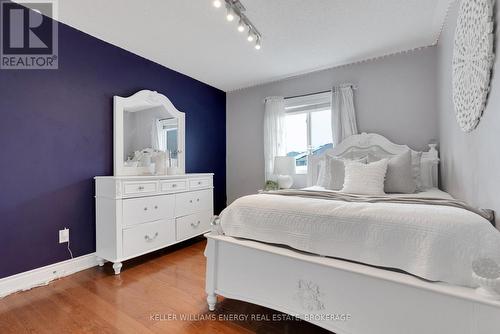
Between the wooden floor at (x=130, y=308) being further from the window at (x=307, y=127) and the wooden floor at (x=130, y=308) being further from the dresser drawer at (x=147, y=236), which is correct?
the window at (x=307, y=127)

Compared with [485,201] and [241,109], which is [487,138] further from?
[241,109]

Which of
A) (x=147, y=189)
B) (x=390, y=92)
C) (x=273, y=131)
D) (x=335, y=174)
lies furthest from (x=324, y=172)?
(x=147, y=189)

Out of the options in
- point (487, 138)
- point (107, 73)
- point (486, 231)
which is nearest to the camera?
point (486, 231)

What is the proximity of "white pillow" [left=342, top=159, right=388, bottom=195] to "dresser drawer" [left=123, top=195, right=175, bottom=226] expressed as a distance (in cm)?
189

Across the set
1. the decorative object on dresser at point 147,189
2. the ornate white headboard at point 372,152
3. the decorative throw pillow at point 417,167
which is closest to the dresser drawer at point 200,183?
the decorative object on dresser at point 147,189

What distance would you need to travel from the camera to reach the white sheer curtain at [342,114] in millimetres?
3217

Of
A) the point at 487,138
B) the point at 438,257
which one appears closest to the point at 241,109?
the point at 487,138

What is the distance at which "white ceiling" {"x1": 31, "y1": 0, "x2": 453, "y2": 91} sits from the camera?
2.08 meters

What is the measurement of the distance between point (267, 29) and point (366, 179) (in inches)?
68.3

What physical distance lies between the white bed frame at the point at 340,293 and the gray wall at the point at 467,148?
0.60 meters

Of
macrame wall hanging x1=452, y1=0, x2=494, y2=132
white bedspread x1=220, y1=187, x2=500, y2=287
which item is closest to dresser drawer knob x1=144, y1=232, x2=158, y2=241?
white bedspread x1=220, y1=187, x2=500, y2=287

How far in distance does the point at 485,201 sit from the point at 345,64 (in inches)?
96.4

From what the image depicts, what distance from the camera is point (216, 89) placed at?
13.9 ft

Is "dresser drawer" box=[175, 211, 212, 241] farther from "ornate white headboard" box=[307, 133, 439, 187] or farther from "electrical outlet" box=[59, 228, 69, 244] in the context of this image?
"ornate white headboard" box=[307, 133, 439, 187]
